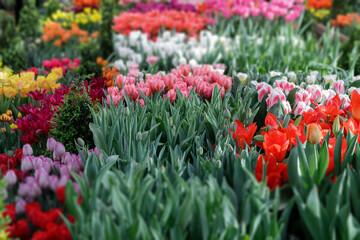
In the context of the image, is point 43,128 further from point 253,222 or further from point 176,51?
point 176,51

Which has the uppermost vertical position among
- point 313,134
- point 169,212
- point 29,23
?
point 313,134

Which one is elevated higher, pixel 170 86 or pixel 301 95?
pixel 301 95

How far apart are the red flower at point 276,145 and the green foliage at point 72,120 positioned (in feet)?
3.21

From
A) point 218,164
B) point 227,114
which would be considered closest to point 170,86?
point 227,114

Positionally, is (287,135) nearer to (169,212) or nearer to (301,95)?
(301,95)

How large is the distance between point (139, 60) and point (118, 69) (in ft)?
1.53

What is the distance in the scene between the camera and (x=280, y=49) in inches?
160

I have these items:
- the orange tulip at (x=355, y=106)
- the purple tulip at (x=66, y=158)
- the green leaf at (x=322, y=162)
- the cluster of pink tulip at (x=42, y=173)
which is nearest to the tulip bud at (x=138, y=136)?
the cluster of pink tulip at (x=42, y=173)

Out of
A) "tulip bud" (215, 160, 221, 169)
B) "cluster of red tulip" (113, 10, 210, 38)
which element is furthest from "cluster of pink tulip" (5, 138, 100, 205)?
"cluster of red tulip" (113, 10, 210, 38)

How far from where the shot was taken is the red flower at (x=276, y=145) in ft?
5.48

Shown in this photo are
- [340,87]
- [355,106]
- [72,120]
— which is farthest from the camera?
[340,87]

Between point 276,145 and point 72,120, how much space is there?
1.07m

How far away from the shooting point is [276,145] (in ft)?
5.45

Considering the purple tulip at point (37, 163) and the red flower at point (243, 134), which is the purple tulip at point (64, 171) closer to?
the purple tulip at point (37, 163)
